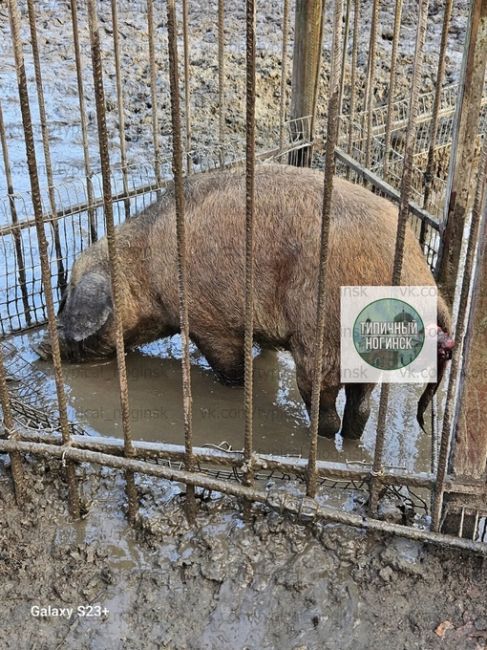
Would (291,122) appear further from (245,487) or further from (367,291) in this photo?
(245,487)

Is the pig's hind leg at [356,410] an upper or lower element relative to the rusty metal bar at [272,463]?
lower

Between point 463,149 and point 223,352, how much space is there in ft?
6.55

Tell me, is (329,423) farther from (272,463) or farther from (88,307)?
(88,307)

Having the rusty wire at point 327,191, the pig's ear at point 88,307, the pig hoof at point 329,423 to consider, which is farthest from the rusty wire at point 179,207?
the pig's ear at point 88,307

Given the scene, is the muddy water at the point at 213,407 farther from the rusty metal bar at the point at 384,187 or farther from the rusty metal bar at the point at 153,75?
the rusty metal bar at the point at 153,75

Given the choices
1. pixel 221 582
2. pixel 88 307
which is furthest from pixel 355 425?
pixel 88 307

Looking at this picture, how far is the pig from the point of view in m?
4.00

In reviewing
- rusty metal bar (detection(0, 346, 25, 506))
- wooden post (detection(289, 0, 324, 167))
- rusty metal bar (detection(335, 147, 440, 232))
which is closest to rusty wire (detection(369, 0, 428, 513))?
rusty metal bar (detection(0, 346, 25, 506))

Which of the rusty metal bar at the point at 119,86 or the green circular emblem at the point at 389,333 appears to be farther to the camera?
the rusty metal bar at the point at 119,86

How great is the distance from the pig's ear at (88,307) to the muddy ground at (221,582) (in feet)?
5.60

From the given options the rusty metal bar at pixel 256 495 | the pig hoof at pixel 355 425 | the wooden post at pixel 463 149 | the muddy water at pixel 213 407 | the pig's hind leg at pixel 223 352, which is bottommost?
the muddy water at pixel 213 407

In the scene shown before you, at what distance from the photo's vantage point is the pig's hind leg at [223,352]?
4.86m

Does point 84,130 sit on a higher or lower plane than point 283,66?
lower

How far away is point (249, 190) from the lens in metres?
2.64
